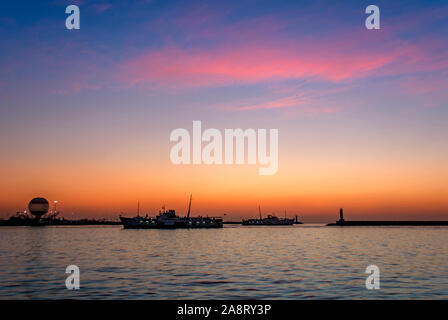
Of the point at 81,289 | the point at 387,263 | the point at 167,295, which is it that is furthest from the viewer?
the point at 387,263

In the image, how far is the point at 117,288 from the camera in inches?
1319

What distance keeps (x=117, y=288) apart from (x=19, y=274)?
1675cm

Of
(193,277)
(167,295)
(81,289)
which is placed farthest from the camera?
(193,277)

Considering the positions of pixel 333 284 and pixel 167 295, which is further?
pixel 333 284
